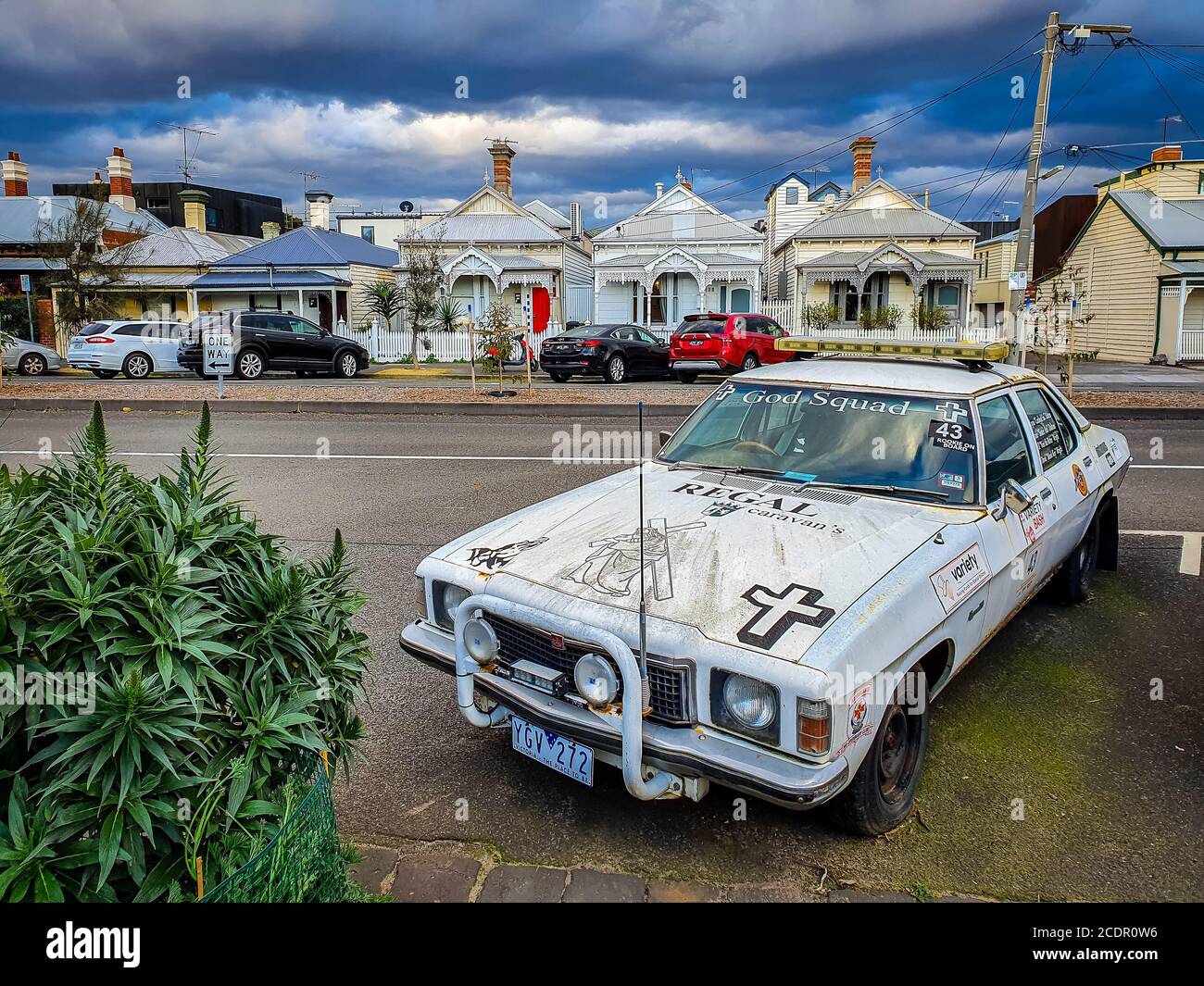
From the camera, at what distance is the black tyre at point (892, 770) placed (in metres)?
3.26

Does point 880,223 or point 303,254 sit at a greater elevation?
point 880,223

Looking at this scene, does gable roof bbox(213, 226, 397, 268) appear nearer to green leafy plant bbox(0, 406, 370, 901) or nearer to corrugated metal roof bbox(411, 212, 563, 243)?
corrugated metal roof bbox(411, 212, 563, 243)

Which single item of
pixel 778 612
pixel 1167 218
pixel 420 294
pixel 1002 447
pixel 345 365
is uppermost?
pixel 1167 218

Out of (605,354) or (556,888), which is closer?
(556,888)

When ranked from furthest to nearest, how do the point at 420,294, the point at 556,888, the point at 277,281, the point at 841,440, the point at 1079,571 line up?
1. the point at 277,281
2. the point at 420,294
3. the point at 1079,571
4. the point at 841,440
5. the point at 556,888

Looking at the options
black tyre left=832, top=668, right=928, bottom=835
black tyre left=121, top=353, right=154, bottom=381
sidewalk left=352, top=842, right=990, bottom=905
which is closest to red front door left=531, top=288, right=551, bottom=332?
black tyre left=121, top=353, right=154, bottom=381

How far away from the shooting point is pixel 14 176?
145 ft

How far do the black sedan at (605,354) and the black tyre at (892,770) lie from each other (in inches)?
787

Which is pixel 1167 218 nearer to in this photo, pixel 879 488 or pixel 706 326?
pixel 706 326

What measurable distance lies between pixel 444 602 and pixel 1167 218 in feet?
115

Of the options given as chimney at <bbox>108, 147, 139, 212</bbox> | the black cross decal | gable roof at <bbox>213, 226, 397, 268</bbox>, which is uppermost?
chimney at <bbox>108, 147, 139, 212</bbox>

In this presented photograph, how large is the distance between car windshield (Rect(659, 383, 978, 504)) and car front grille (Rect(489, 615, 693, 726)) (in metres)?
1.70

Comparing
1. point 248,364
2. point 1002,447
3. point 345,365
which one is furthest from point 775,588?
point 345,365

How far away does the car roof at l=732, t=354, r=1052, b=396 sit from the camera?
188 inches
